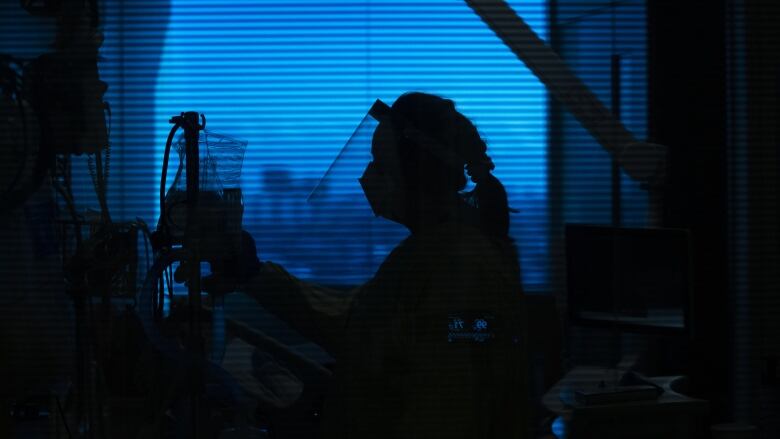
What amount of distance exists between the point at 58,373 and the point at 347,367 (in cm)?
65

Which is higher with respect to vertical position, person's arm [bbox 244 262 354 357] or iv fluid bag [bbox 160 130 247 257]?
iv fluid bag [bbox 160 130 247 257]

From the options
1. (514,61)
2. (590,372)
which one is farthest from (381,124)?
(590,372)

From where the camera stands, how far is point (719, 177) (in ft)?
6.56

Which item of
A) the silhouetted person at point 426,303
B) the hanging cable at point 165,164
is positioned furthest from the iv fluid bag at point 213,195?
the silhouetted person at point 426,303

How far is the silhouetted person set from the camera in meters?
1.83

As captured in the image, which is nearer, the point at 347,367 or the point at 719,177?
the point at 347,367

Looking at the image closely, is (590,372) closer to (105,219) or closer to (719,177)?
(719,177)

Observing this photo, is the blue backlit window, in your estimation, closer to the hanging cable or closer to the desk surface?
the hanging cable

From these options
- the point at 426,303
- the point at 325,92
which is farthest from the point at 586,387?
the point at 325,92

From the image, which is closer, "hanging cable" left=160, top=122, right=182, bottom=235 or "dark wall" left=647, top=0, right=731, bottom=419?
"hanging cable" left=160, top=122, right=182, bottom=235

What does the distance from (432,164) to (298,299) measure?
1.38 ft

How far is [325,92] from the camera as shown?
1.90 meters

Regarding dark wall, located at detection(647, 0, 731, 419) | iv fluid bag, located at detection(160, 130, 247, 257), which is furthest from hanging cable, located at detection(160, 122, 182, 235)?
dark wall, located at detection(647, 0, 731, 419)

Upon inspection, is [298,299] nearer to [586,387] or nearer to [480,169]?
[480,169]
